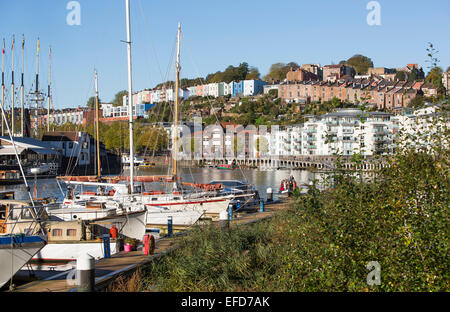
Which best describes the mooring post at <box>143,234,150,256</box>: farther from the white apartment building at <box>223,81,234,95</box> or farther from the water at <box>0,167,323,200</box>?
the white apartment building at <box>223,81,234,95</box>

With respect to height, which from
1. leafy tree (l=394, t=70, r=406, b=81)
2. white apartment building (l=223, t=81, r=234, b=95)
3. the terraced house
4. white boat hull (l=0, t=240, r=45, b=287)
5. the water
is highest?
leafy tree (l=394, t=70, r=406, b=81)

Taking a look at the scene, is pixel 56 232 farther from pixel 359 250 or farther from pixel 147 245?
pixel 359 250

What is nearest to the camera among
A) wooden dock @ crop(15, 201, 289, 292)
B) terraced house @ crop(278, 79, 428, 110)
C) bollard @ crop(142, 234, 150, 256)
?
wooden dock @ crop(15, 201, 289, 292)

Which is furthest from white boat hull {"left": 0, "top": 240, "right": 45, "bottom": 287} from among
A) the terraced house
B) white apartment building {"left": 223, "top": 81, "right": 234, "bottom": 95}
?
white apartment building {"left": 223, "top": 81, "right": 234, "bottom": 95}

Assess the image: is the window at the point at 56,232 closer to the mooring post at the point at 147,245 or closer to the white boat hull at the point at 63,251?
the white boat hull at the point at 63,251

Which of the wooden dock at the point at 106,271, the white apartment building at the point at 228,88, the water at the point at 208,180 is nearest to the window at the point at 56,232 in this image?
the wooden dock at the point at 106,271

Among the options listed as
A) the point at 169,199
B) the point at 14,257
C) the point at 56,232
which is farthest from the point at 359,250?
the point at 169,199

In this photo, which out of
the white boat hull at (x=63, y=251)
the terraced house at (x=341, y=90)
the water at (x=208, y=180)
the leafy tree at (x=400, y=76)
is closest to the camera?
the white boat hull at (x=63, y=251)

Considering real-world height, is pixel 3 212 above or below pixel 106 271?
above

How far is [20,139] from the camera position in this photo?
64.1 metres

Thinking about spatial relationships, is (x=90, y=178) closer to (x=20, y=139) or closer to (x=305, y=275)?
(x=305, y=275)

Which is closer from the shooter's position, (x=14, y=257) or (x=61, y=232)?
(x=14, y=257)

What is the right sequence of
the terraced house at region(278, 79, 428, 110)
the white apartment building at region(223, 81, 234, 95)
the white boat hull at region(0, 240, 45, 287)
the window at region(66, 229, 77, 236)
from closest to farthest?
1. the white boat hull at region(0, 240, 45, 287)
2. the window at region(66, 229, 77, 236)
3. the terraced house at region(278, 79, 428, 110)
4. the white apartment building at region(223, 81, 234, 95)

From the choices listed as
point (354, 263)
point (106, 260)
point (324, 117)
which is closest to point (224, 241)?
point (106, 260)
